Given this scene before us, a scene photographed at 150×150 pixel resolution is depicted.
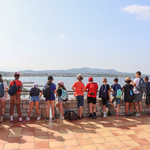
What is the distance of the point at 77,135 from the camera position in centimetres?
408

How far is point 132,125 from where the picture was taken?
16.3ft

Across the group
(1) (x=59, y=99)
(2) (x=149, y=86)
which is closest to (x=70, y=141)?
(1) (x=59, y=99)

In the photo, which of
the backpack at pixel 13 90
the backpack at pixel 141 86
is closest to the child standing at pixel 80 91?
the backpack at pixel 13 90

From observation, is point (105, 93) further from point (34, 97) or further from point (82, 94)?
point (34, 97)

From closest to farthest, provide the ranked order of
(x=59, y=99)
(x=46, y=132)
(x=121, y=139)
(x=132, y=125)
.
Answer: (x=121, y=139)
(x=46, y=132)
(x=132, y=125)
(x=59, y=99)

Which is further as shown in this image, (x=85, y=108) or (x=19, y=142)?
(x=85, y=108)

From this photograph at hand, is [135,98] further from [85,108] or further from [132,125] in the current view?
[85,108]

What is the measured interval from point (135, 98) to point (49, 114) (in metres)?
3.27

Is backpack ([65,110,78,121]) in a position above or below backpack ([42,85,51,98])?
below

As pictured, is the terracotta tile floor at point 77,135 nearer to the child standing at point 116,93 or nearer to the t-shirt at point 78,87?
the child standing at point 116,93

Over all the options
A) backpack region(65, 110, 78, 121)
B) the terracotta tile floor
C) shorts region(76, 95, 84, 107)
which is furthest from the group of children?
the terracotta tile floor

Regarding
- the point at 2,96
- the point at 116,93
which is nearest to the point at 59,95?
the point at 2,96

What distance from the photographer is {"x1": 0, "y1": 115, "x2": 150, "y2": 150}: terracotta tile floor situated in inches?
137

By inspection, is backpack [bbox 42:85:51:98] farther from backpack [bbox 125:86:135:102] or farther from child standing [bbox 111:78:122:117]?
backpack [bbox 125:86:135:102]
